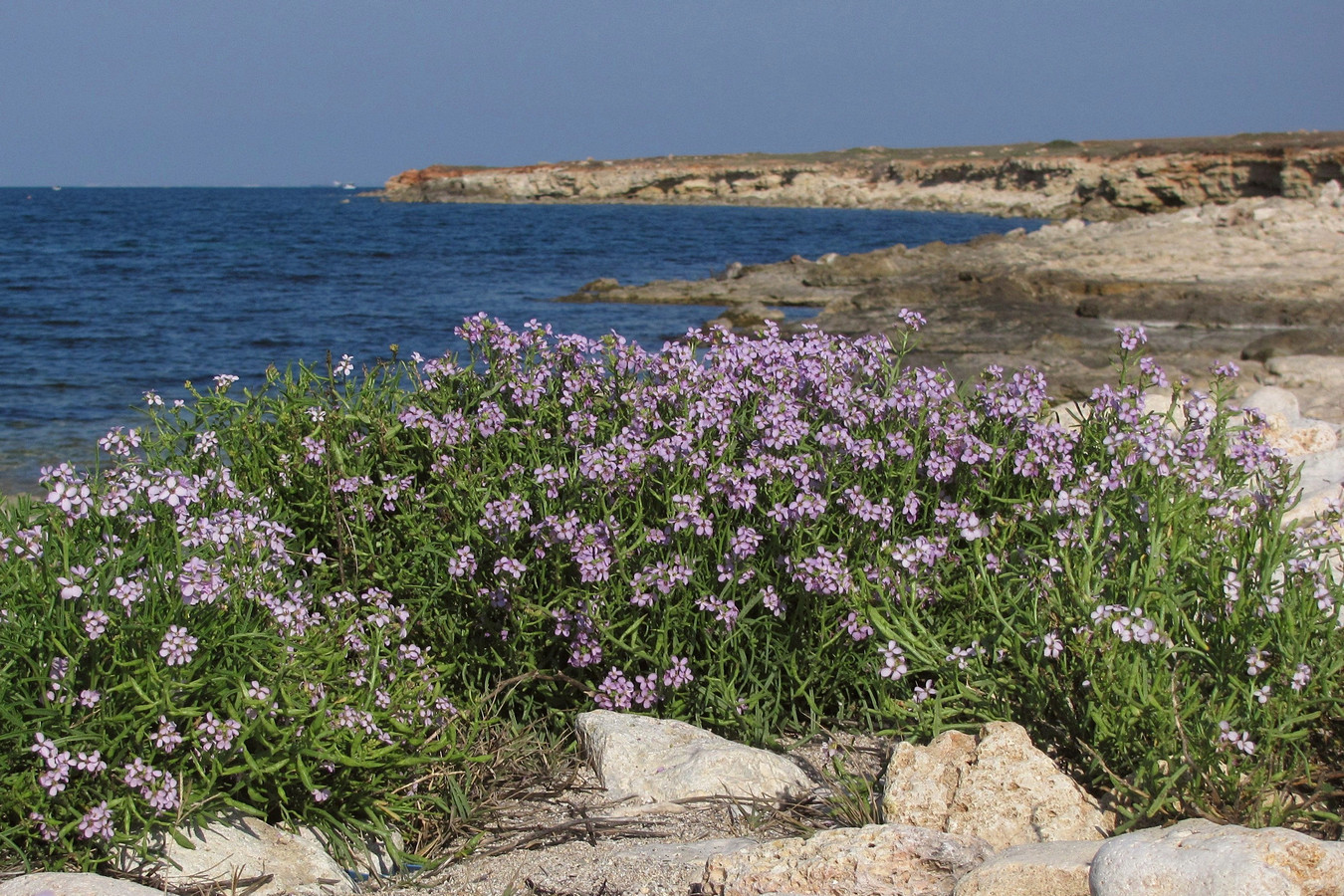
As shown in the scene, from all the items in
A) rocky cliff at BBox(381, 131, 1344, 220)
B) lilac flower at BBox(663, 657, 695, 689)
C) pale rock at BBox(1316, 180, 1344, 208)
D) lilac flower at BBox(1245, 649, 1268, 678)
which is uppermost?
rocky cliff at BBox(381, 131, 1344, 220)

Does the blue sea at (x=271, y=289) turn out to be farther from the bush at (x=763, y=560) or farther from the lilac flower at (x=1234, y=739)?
the lilac flower at (x=1234, y=739)

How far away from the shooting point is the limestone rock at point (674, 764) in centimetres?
336

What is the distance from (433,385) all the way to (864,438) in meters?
1.84

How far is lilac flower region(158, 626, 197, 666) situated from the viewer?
9.21ft

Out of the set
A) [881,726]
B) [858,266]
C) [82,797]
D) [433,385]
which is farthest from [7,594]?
[858,266]

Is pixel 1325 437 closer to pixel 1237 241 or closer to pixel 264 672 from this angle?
pixel 264 672

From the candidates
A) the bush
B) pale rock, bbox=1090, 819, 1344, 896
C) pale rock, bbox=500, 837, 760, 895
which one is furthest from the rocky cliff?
pale rock, bbox=500, 837, 760, 895

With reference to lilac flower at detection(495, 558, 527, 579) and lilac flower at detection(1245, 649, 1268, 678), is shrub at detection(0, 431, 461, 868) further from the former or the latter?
lilac flower at detection(1245, 649, 1268, 678)

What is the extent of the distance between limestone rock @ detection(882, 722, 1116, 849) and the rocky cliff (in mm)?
47459

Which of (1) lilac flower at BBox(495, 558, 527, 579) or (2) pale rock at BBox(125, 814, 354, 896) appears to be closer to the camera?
(2) pale rock at BBox(125, 814, 354, 896)

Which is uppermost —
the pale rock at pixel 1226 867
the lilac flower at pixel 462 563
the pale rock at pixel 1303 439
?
the lilac flower at pixel 462 563

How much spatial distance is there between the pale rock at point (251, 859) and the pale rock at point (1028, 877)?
1675 millimetres

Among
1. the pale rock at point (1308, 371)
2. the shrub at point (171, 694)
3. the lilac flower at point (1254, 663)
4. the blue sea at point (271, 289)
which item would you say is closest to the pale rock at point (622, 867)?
the shrub at point (171, 694)

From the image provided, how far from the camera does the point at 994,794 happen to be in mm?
2969
